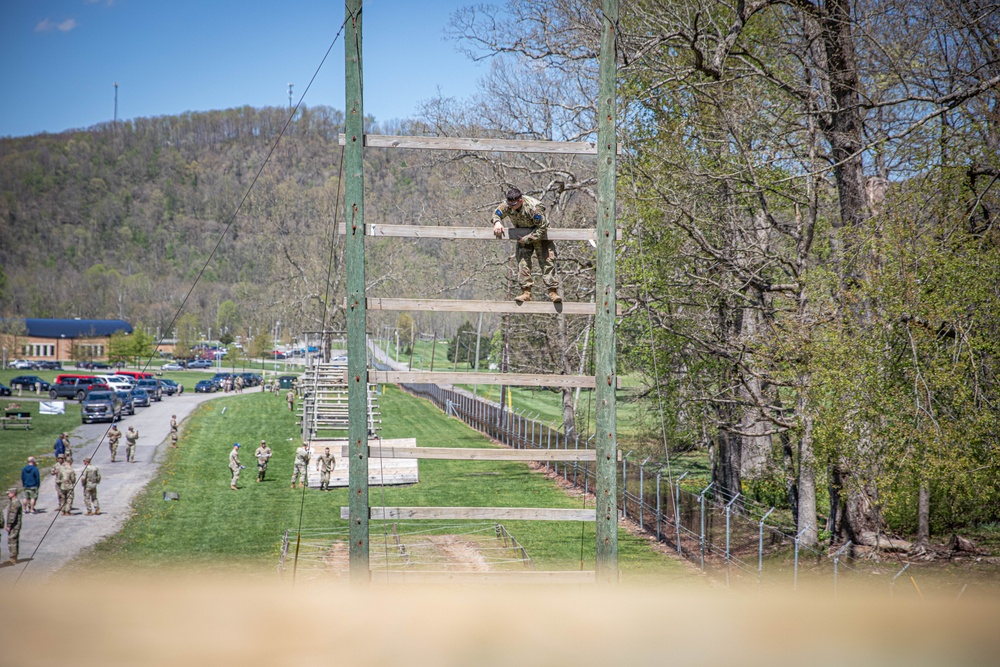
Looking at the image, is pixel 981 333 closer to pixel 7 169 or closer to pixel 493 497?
pixel 493 497

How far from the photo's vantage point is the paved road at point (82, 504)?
22.5 meters

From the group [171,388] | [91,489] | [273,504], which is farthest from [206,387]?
[91,489]

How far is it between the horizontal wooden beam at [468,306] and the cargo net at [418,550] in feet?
32.4

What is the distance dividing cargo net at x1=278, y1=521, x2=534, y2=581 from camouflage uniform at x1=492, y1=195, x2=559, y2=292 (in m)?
9.65

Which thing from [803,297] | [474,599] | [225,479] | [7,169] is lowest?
[225,479]

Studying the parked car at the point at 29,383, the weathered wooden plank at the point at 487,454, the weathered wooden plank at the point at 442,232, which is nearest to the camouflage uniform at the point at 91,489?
the weathered wooden plank at the point at 487,454

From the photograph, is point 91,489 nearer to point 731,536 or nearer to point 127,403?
point 731,536

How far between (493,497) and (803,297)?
15.2 meters

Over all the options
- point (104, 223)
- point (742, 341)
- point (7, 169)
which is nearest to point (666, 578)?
point (742, 341)

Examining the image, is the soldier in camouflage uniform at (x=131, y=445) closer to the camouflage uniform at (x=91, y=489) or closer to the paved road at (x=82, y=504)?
the paved road at (x=82, y=504)

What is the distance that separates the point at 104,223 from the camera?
160375 mm

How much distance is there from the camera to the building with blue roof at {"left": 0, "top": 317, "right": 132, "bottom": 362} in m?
82.6

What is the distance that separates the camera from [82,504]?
30188 mm

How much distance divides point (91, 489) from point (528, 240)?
22380 millimetres
